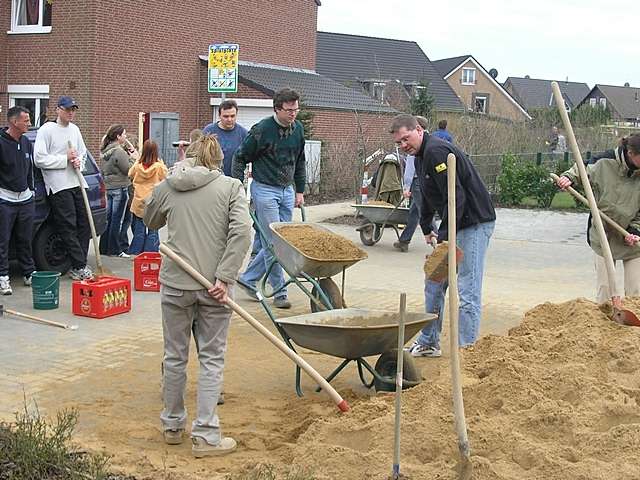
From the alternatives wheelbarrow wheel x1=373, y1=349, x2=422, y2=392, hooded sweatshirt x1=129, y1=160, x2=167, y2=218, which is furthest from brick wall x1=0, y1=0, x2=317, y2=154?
wheelbarrow wheel x1=373, y1=349, x2=422, y2=392

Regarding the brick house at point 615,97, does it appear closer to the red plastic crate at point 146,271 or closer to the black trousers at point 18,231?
the red plastic crate at point 146,271

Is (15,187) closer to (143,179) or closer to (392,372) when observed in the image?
(143,179)

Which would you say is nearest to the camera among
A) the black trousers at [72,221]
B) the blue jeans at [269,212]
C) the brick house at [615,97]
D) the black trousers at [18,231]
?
the blue jeans at [269,212]

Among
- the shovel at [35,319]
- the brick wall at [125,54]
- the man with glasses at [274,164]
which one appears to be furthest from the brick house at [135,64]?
the shovel at [35,319]

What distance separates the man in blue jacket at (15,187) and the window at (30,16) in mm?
16810

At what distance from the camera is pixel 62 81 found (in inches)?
963

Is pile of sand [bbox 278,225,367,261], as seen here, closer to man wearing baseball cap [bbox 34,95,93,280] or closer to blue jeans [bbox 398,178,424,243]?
man wearing baseball cap [bbox 34,95,93,280]

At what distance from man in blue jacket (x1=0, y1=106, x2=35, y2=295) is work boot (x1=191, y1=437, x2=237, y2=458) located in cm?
487

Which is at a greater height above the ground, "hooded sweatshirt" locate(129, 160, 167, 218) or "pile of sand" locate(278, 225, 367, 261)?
"hooded sweatshirt" locate(129, 160, 167, 218)

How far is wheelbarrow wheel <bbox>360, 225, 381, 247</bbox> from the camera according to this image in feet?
46.3

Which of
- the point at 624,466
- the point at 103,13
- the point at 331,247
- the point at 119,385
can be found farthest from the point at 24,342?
the point at 103,13

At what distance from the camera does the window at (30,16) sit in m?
24.9

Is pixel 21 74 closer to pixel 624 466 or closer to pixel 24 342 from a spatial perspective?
pixel 24 342

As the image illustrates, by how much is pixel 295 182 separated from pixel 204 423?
4552 millimetres
